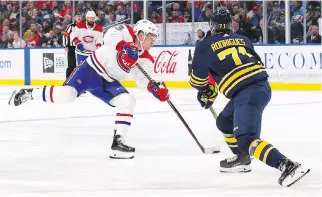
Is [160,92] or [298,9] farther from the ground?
[298,9]

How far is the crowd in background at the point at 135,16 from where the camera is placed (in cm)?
1212

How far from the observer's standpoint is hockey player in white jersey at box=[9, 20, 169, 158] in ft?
17.0

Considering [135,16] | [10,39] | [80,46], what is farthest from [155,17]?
[10,39]

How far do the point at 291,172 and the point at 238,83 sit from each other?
589 mm

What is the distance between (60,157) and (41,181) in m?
0.99

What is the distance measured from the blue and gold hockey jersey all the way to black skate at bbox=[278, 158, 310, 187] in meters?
0.53

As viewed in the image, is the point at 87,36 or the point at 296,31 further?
the point at 296,31

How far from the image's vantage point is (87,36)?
11.2 m

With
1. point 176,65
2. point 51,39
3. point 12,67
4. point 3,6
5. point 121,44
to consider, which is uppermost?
point 3,6

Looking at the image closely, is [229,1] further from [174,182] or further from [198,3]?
[174,182]

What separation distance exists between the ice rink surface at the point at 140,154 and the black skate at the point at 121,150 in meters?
0.06

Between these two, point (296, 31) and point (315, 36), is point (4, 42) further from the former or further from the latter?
point (315, 36)

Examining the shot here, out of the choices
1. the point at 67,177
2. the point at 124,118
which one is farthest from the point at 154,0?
the point at 67,177

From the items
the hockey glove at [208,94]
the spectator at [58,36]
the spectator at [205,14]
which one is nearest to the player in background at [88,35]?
the spectator at [205,14]
